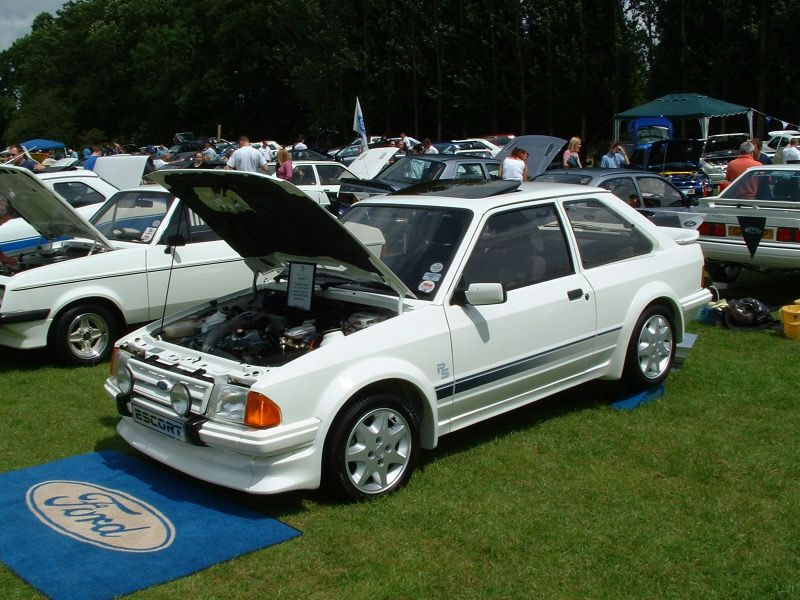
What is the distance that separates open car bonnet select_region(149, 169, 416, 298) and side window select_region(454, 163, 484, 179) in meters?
9.61

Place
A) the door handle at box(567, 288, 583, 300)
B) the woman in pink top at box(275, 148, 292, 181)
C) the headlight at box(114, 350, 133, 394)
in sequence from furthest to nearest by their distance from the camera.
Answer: the woman in pink top at box(275, 148, 292, 181), the door handle at box(567, 288, 583, 300), the headlight at box(114, 350, 133, 394)

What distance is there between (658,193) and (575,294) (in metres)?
7.09

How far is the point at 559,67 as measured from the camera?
4106 cm

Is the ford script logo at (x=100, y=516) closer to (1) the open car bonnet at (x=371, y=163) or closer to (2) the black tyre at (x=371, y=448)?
(2) the black tyre at (x=371, y=448)

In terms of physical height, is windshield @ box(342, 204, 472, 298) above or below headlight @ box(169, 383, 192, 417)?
above

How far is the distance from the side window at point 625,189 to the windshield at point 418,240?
21.3 ft

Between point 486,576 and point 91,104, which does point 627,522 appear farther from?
point 91,104

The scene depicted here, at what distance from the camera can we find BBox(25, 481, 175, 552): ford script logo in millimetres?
4355

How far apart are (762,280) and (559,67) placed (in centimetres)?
3173

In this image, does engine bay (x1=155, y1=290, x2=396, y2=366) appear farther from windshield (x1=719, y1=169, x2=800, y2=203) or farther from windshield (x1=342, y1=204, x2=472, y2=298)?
windshield (x1=719, y1=169, x2=800, y2=203)

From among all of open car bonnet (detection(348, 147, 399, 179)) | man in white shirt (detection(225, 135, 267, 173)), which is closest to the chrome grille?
man in white shirt (detection(225, 135, 267, 173))

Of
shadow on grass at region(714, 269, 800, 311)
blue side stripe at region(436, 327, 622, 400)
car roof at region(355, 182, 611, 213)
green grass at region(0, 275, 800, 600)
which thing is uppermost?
car roof at region(355, 182, 611, 213)

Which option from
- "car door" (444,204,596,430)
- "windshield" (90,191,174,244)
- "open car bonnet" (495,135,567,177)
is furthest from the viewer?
"open car bonnet" (495,135,567,177)

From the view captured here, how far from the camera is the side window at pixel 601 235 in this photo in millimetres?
6102
